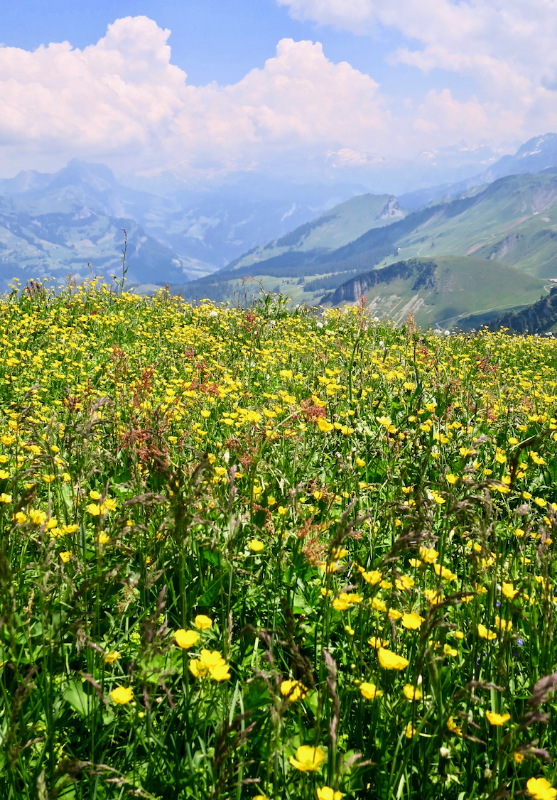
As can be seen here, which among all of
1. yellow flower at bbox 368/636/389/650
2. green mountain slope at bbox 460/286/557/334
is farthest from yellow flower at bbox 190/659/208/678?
green mountain slope at bbox 460/286/557/334

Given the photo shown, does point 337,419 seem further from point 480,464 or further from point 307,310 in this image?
point 307,310

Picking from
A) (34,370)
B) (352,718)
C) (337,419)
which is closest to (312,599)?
(352,718)

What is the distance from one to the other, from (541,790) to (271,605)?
5.26 ft

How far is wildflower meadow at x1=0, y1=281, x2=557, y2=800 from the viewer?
1698 millimetres

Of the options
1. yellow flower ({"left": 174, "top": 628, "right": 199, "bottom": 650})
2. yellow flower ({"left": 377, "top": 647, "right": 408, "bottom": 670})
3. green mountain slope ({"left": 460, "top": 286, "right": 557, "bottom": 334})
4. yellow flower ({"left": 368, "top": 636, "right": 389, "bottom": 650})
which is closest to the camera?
yellow flower ({"left": 174, "top": 628, "right": 199, "bottom": 650})

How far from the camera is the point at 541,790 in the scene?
4.69 ft

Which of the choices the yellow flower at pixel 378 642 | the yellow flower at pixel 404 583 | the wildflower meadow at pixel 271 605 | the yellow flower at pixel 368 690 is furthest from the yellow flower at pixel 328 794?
the yellow flower at pixel 404 583

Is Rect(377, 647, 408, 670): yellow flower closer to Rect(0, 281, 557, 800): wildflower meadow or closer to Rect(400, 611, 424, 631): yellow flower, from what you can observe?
Rect(0, 281, 557, 800): wildflower meadow

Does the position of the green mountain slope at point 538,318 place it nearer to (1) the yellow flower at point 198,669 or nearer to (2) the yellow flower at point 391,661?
(2) the yellow flower at point 391,661

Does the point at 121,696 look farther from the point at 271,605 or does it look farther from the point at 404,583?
the point at 404,583

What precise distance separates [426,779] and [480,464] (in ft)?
11.4

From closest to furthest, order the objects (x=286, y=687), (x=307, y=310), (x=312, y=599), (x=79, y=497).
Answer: (x=286, y=687), (x=79, y=497), (x=312, y=599), (x=307, y=310)

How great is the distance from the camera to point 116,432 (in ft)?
15.2

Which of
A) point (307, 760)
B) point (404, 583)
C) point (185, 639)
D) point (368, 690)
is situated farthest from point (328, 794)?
point (404, 583)
